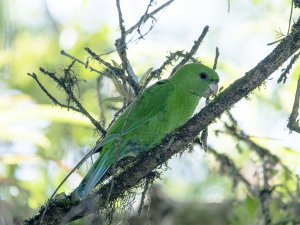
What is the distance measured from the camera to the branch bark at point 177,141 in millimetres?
3697

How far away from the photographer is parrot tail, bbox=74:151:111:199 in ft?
13.6

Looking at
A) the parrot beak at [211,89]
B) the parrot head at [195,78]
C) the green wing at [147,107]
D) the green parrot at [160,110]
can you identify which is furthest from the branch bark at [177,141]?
the parrot head at [195,78]

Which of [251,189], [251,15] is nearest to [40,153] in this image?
[251,189]

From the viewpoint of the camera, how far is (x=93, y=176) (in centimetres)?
437

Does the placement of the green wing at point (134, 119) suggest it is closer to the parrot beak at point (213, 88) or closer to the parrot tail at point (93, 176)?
the parrot tail at point (93, 176)

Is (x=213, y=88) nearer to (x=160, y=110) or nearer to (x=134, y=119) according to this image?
(x=160, y=110)

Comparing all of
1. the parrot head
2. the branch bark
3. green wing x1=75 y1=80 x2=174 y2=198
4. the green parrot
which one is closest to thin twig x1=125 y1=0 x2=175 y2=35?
the branch bark

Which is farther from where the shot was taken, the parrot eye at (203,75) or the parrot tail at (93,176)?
the parrot eye at (203,75)

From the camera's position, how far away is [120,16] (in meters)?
3.74

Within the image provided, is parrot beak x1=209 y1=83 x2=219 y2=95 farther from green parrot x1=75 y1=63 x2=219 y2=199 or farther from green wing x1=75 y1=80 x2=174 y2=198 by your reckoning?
green wing x1=75 y1=80 x2=174 y2=198

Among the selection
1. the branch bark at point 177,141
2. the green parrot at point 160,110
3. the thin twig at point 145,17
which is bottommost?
the branch bark at point 177,141

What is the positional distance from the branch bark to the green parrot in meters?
0.52

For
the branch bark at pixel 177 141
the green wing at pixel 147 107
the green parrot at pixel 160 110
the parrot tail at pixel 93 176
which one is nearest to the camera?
the branch bark at pixel 177 141

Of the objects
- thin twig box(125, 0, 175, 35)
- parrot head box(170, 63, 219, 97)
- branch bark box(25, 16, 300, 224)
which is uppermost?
parrot head box(170, 63, 219, 97)
